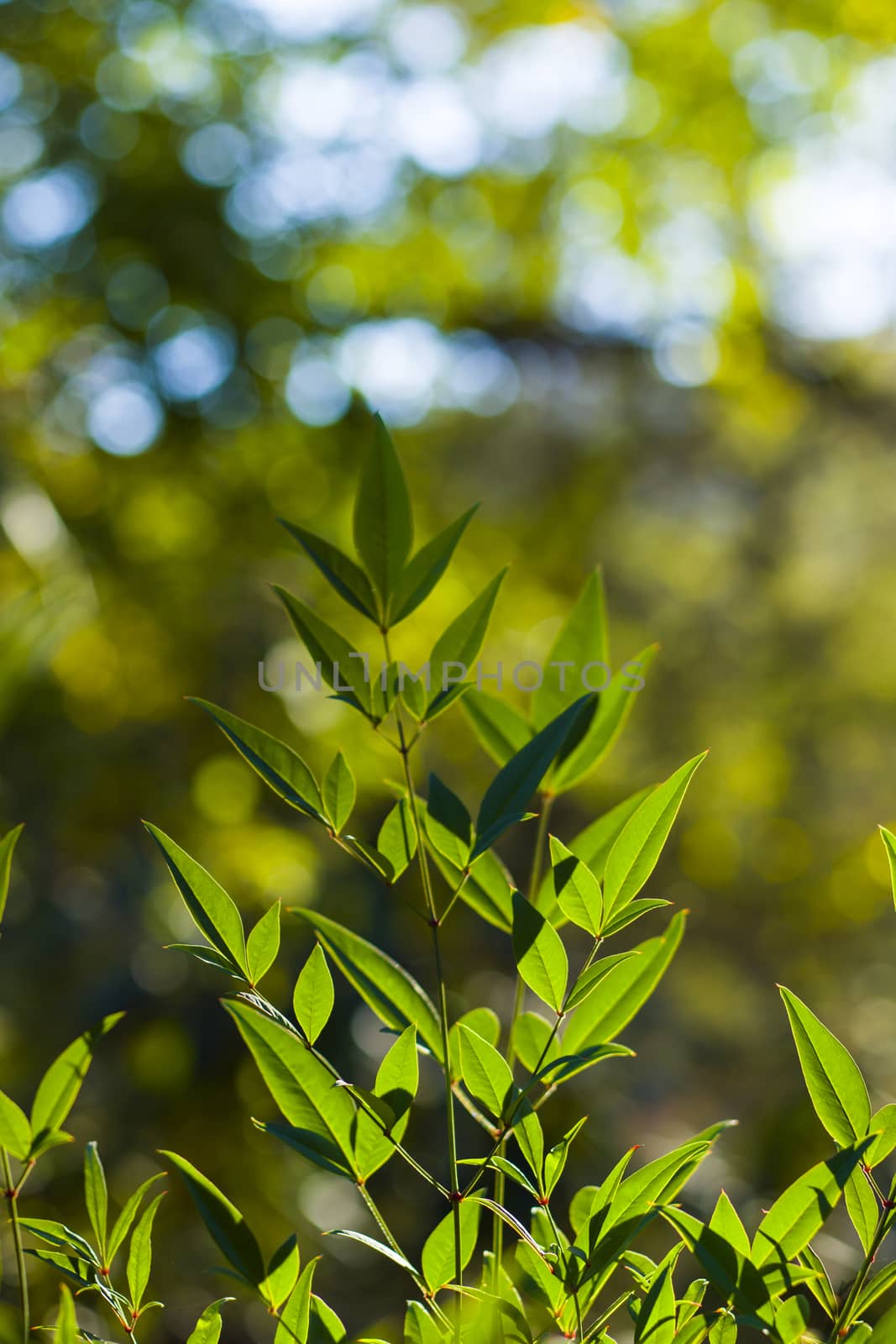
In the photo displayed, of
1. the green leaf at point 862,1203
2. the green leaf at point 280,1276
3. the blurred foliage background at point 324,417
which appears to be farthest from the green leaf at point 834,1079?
the blurred foliage background at point 324,417

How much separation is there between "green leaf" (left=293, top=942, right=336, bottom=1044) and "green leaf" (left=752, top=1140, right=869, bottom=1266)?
0.29ft

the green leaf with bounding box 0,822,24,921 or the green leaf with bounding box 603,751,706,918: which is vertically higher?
the green leaf with bounding box 0,822,24,921

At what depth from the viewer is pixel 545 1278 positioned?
0.20 meters

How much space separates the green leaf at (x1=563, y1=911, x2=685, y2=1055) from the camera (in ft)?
0.73

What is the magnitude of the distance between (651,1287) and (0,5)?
5.00ft

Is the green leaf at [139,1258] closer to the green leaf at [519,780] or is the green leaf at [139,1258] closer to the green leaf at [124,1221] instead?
the green leaf at [124,1221]

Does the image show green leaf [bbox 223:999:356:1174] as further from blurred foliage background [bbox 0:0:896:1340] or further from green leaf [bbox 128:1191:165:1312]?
blurred foliage background [bbox 0:0:896:1340]

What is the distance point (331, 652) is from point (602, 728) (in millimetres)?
73

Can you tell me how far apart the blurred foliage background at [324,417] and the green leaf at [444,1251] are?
718 millimetres

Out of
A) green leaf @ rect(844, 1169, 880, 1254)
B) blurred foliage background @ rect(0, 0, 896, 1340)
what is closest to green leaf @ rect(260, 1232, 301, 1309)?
green leaf @ rect(844, 1169, 880, 1254)

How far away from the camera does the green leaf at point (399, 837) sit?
0.20 metres

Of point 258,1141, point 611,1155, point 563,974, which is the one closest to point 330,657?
point 563,974

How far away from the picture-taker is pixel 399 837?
204mm

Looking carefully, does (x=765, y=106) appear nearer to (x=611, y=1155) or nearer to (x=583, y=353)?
(x=583, y=353)
